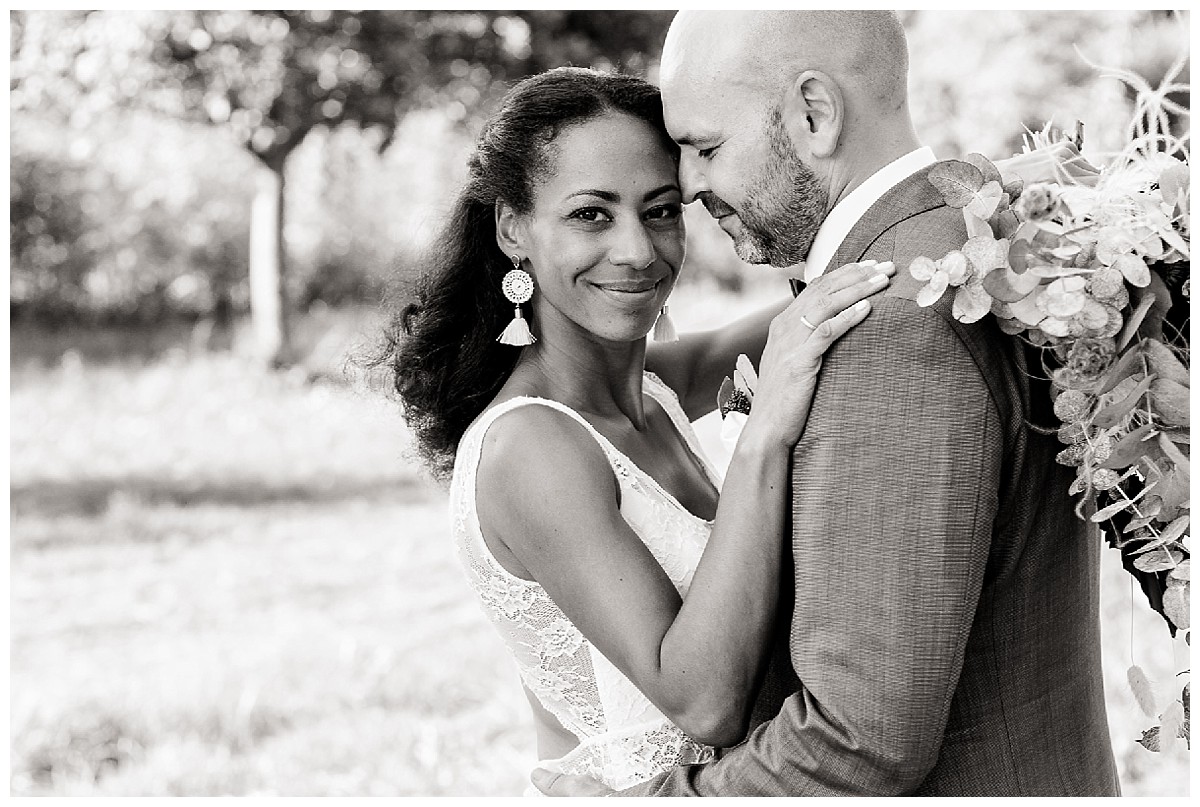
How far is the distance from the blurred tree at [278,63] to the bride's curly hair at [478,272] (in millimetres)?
9212

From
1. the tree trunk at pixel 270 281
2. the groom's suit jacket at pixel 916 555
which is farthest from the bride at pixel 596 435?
the tree trunk at pixel 270 281

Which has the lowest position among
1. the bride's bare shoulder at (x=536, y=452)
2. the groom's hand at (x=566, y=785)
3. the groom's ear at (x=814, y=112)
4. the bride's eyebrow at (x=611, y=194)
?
the groom's hand at (x=566, y=785)

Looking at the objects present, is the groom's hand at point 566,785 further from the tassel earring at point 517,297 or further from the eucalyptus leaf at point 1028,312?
the eucalyptus leaf at point 1028,312

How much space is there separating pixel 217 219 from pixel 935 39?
9.93 meters

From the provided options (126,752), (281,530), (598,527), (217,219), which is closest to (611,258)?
(598,527)

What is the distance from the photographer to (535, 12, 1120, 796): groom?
1.89 m

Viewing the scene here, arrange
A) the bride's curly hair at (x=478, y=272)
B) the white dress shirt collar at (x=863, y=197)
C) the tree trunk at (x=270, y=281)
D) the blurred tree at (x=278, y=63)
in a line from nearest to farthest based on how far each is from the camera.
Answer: the white dress shirt collar at (x=863, y=197), the bride's curly hair at (x=478, y=272), the blurred tree at (x=278, y=63), the tree trunk at (x=270, y=281)

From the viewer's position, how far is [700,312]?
15.9 meters

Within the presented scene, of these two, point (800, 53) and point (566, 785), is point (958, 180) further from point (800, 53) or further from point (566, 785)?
point (566, 785)

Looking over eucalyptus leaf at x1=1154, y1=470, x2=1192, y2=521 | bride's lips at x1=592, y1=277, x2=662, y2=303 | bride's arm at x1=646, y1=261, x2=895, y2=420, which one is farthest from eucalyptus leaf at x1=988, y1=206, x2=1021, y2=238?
bride's arm at x1=646, y1=261, x2=895, y2=420

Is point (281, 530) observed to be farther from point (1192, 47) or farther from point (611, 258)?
point (1192, 47)

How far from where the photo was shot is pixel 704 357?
142 inches

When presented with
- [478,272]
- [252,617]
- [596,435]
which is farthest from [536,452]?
[252,617]

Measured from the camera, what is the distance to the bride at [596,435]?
213 centimetres
